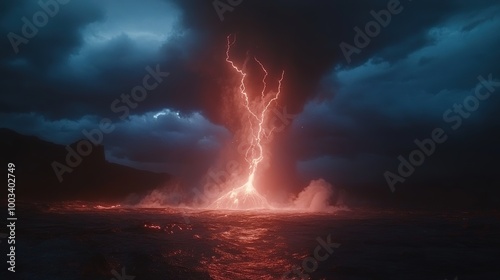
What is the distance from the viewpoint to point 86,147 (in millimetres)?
153250

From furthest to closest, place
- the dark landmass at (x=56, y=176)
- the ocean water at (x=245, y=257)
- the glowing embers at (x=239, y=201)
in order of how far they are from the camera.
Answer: the dark landmass at (x=56, y=176), the glowing embers at (x=239, y=201), the ocean water at (x=245, y=257)

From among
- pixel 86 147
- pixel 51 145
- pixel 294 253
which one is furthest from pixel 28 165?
pixel 294 253

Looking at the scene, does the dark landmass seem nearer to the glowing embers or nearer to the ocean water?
the glowing embers

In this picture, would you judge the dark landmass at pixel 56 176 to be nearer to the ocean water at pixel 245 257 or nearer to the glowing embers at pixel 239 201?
the glowing embers at pixel 239 201

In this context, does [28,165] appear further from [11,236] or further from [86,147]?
[11,236]

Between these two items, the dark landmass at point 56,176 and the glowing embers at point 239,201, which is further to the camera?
the dark landmass at point 56,176

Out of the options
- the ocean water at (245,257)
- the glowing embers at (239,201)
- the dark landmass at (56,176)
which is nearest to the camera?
the ocean water at (245,257)

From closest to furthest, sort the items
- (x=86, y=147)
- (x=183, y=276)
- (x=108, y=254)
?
1. (x=183, y=276)
2. (x=108, y=254)
3. (x=86, y=147)

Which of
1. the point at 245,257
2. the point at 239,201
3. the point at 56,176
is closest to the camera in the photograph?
the point at 245,257

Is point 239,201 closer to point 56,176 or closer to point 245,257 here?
point 245,257

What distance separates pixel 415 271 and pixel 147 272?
1024 centimetres

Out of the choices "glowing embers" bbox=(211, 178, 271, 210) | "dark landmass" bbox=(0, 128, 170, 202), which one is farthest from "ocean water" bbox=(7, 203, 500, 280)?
"dark landmass" bbox=(0, 128, 170, 202)

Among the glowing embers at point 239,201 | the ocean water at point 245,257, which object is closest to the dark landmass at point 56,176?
the glowing embers at point 239,201

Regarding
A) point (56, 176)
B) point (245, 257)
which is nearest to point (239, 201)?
point (245, 257)
